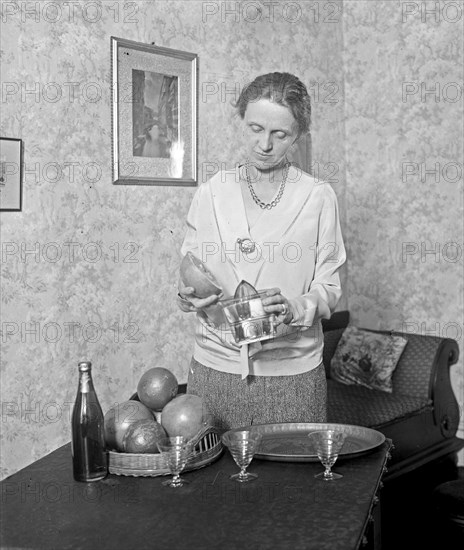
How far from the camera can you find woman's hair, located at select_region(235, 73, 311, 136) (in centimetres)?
227

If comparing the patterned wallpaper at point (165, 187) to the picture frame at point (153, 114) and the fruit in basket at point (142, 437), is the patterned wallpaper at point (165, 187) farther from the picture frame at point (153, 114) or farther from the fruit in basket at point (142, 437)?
the fruit in basket at point (142, 437)

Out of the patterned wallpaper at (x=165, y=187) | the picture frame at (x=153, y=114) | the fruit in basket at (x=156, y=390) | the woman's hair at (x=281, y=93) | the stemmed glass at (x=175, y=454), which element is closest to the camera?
the stemmed glass at (x=175, y=454)

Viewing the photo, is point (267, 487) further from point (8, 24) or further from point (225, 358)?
point (8, 24)

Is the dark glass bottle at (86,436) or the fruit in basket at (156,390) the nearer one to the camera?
the dark glass bottle at (86,436)

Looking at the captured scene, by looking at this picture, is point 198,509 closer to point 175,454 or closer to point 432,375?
point 175,454

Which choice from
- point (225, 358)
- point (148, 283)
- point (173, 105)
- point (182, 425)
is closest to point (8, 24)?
point (173, 105)

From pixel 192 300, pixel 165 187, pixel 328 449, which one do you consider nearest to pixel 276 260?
pixel 192 300

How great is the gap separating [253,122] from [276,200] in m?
0.25

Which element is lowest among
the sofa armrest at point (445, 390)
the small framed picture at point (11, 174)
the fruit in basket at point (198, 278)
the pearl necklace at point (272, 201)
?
the sofa armrest at point (445, 390)

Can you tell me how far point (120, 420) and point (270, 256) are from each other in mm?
680

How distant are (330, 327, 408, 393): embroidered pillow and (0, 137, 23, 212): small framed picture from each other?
2.16m

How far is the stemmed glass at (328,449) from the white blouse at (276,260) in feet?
1.58

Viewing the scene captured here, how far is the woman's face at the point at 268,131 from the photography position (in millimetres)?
2268

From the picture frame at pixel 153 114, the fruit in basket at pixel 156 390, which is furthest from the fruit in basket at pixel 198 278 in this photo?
the picture frame at pixel 153 114
